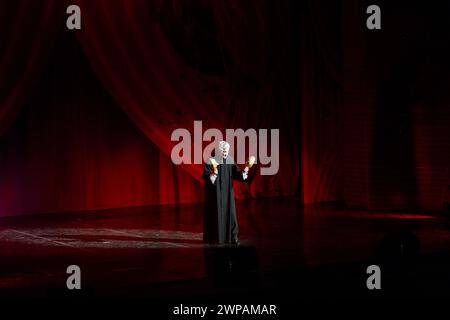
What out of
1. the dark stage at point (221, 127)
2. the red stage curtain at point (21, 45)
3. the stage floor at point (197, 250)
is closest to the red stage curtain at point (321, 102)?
the dark stage at point (221, 127)

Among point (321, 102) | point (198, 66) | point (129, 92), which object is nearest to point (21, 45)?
point (129, 92)

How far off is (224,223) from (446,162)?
11.8 ft

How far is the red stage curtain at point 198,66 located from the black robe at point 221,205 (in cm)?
282

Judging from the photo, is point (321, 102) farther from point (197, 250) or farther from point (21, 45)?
point (197, 250)

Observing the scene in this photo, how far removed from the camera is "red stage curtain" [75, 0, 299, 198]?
36.4 feet

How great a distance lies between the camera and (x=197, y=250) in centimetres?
852

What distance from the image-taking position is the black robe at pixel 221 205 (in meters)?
8.85

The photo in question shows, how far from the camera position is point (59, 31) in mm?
10891

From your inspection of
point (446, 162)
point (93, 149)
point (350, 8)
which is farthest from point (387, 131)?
point (93, 149)

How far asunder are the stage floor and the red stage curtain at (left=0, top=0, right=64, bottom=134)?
145cm

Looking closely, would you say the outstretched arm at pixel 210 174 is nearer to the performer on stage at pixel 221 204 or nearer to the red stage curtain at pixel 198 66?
the performer on stage at pixel 221 204

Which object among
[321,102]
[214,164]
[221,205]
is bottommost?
[221,205]

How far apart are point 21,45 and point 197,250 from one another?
11.6 ft

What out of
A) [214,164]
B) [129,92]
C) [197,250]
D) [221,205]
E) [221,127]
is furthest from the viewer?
Answer: [221,127]
